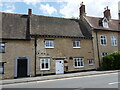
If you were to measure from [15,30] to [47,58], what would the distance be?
6.23 metres

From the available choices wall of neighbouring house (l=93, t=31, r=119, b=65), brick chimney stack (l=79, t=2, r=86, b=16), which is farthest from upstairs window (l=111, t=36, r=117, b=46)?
brick chimney stack (l=79, t=2, r=86, b=16)

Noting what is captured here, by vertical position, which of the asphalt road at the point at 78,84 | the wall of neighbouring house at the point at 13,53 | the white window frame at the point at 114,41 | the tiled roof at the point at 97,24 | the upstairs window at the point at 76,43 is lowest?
the asphalt road at the point at 78,84

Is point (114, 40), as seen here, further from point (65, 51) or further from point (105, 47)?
point (65, 51)

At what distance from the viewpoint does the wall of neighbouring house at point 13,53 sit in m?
18.2

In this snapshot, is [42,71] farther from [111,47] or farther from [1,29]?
[111,47]

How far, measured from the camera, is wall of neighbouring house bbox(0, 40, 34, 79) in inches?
717

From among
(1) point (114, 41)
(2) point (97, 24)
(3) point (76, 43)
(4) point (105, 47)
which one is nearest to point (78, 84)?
(3) point (76, 43)

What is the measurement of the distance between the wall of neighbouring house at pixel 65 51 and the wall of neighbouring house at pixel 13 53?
113cm

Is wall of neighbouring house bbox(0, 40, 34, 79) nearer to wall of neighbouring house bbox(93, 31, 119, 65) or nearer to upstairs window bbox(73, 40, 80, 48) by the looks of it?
upstairs window bbox(73, 40, 80, 48)

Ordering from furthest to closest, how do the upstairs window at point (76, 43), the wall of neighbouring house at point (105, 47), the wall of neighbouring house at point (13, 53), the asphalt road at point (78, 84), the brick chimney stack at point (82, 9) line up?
the brick chimney stack at point (82, 9) → the wall of neighbouring house at point (105, 47) → the upstairs window at point (76, 43) → the wall of neighbouring house at point (13, 53) → the asphalt road at point (78, 84)

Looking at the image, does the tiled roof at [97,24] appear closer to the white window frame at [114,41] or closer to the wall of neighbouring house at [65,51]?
the white window frame at [114,41]

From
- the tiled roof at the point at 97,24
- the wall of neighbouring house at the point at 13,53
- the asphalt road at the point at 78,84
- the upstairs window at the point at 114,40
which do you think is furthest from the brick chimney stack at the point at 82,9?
the asphalt road at the point at 78,84

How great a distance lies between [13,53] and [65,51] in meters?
7.71

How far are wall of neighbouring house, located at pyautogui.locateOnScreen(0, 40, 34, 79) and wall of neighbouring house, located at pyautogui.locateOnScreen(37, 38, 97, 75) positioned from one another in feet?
3.72
